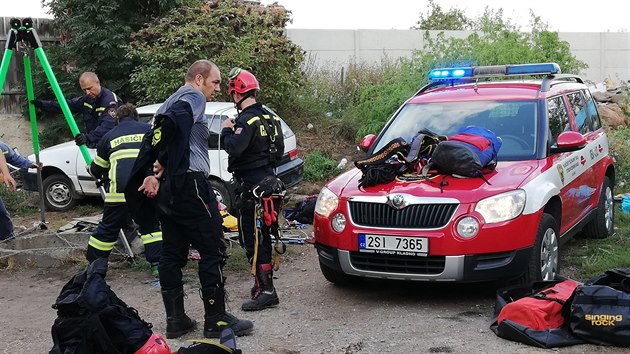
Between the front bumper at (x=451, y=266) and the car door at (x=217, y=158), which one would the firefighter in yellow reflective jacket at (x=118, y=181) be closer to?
the front bumper at (x=451, y=266)

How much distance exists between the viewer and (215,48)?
13.4m

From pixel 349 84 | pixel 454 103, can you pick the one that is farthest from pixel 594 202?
pixel 349 84

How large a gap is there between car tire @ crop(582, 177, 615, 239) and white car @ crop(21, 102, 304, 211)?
3951mm

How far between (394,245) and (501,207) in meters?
0.86

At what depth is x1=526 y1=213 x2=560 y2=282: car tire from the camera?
19.2ft

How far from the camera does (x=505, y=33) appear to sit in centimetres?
1398

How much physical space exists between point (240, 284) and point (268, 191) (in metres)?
1.43

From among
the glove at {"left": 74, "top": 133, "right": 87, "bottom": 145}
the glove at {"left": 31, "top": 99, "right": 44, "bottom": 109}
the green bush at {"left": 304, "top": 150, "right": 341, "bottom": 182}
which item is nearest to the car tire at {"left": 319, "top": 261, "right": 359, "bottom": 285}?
the glove at {"left": 74, "top": 133, "right": 87, "bottom": 145}

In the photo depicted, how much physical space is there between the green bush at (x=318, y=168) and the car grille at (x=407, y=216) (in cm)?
643

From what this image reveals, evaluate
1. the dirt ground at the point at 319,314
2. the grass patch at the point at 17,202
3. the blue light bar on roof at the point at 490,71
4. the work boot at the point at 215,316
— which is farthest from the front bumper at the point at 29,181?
the work boot at the point at 215,316

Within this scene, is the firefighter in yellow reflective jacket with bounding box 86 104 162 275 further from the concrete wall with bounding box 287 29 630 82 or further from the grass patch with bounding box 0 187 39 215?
the concrete wall with bounding box 287 29 630 82

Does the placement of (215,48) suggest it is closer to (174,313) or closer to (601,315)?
(174,313)

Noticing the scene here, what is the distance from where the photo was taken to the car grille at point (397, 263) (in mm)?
5730

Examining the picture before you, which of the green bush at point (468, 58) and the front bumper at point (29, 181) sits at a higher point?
the green bush at point (468, 58)
